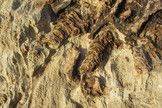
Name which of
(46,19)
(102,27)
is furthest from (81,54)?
A: (46,19)

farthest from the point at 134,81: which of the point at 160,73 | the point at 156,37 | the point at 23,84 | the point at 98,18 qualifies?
the point at 23,84

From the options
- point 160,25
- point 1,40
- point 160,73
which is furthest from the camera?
point 1,40

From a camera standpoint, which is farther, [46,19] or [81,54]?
[46,19]

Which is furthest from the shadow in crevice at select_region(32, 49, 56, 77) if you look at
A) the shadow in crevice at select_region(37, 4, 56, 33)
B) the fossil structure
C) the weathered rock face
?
the shadow in crevice at select_region(37, 4, 56, 33)

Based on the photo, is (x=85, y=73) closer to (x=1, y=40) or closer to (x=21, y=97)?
(x=21, y=97)

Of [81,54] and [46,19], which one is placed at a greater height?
[46,19]

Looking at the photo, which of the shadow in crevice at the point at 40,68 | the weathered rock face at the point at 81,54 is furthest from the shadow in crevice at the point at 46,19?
the shadow in crevice at the point at 40,68

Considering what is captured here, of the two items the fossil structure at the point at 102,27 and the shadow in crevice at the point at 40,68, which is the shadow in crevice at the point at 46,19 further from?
the shadow in crevice at the point at 40,68

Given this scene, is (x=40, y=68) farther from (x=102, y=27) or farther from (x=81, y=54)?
(x=102, y=27)
